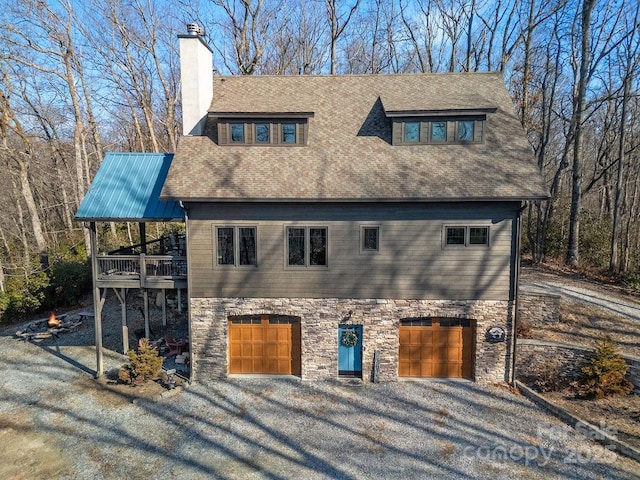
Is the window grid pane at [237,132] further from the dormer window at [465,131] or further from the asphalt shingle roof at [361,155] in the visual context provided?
the dormer window at [465,131]

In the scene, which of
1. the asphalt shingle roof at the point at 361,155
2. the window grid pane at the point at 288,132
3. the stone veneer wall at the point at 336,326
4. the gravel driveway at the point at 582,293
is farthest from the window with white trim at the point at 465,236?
the window grid pane at the point at 288,132

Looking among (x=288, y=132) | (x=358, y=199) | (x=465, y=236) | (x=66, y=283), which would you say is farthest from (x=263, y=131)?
(x=66, y=283)

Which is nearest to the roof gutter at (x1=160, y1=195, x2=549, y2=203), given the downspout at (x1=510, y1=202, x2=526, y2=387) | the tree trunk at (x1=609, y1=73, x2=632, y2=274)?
the downspout at (x1=510, y1=202, x2=526, y2=387)

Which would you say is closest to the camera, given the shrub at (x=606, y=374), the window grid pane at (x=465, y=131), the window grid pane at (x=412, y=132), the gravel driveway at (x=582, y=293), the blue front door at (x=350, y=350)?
the shrub at (x=606, y=374)

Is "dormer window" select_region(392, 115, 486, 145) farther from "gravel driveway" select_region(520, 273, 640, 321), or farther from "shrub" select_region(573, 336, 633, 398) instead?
"shrub" select_region(573, 336, 633, 398)

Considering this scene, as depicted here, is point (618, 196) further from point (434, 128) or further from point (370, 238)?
point (370, 238)
